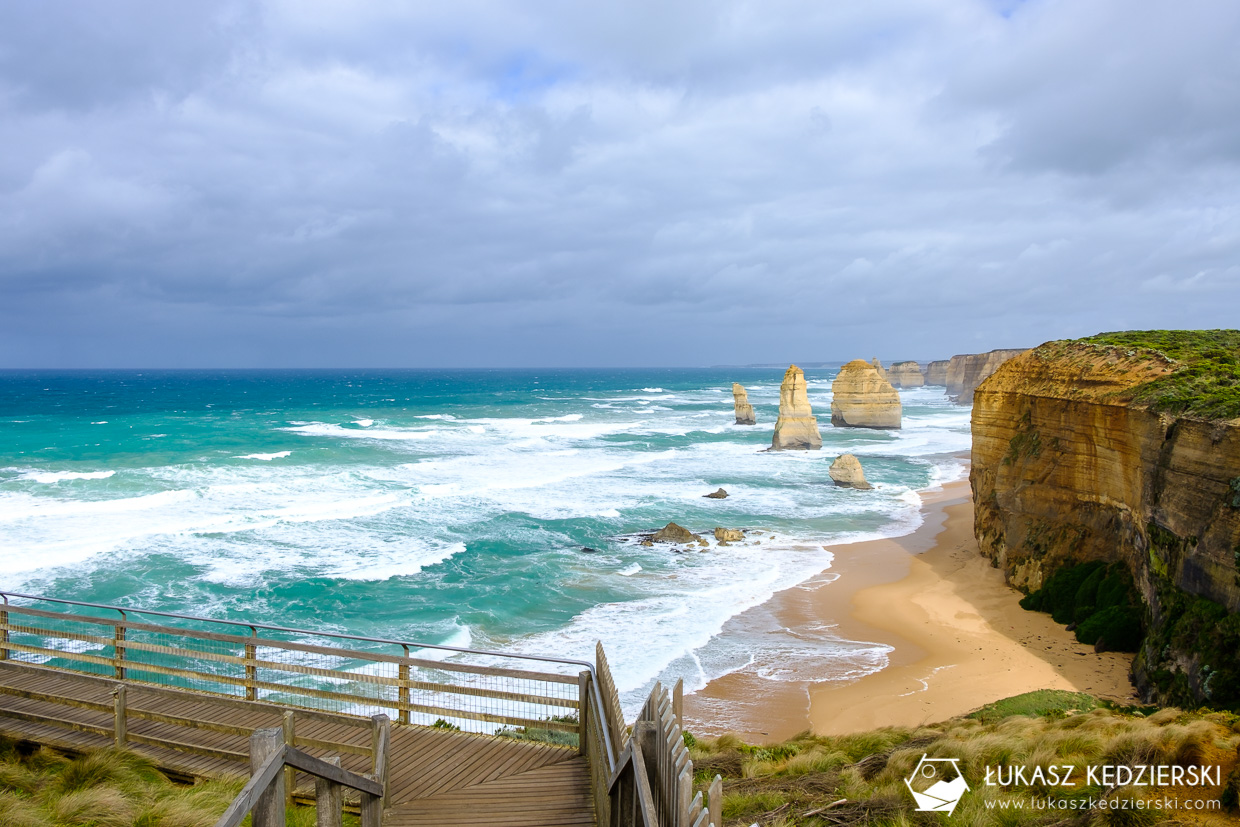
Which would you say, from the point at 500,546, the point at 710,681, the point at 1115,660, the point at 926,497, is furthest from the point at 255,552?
the point at 926,497

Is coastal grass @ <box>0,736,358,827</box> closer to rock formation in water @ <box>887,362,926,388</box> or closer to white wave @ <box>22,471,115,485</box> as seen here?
white wave @ <box>22,471,115,485</box>

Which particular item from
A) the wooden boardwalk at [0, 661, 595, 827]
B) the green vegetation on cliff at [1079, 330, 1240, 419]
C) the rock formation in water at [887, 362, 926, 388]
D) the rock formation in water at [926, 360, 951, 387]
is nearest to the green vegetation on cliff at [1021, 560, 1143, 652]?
the green vegetation on cliff at [1079, 330, 1240, 419]

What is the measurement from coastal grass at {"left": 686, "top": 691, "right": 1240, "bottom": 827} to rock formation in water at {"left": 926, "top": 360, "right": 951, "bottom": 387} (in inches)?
5242

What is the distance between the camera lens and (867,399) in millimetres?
66875

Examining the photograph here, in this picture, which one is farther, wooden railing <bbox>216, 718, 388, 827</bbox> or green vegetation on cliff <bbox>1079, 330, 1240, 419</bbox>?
green vegetation on cliff <bbox>1079, 330, 1240, 419</bbox>

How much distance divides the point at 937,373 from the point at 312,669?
14385 cm

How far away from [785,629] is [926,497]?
67.0 feet

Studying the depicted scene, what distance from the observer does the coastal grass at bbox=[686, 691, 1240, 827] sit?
6.16m

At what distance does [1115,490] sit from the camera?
16938mm

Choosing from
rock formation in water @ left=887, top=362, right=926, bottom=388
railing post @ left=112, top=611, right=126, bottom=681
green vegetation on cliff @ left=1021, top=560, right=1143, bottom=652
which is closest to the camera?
railing post @ left=112, top=611, right=126, bottom=681

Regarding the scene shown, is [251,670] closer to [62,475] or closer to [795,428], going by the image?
[62,475]

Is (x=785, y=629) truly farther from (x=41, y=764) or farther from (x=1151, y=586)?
(x=41, y=764)

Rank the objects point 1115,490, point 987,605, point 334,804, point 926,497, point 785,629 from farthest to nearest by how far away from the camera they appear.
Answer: point 926,497, point 987,605, point 785,629, point 1115,490, point 334,804

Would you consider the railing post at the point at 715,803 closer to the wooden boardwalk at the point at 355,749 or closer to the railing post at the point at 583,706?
the wooden boardwalk at the point at 355,749
